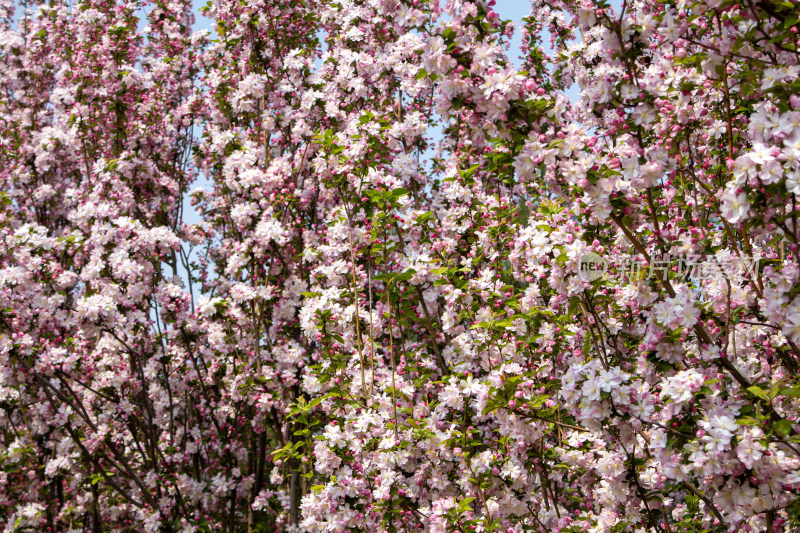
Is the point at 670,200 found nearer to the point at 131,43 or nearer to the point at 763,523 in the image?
the point at 763,523

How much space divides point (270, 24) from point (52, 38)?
4.38m

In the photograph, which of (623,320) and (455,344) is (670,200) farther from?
(455,344)

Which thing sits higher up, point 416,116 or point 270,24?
point 270,24

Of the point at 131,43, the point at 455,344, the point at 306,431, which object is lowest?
the point at 306,431

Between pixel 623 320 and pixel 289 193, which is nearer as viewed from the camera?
pixel 623 320

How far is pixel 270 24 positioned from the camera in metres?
7.11

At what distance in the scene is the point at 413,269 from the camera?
4.73m

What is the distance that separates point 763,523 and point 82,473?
6.74 m

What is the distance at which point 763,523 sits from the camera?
3.43 metres

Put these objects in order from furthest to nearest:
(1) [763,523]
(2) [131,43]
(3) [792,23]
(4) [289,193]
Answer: (2) [131,43] < (4) [289,193] < (1) [763,523] < (3) [792,23]

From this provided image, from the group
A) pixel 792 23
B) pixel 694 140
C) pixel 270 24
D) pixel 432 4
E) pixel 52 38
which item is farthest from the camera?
pixel 52 38

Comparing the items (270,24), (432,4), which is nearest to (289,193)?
(270,24)

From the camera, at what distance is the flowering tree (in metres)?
2.81

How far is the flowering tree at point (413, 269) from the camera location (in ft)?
9.23
